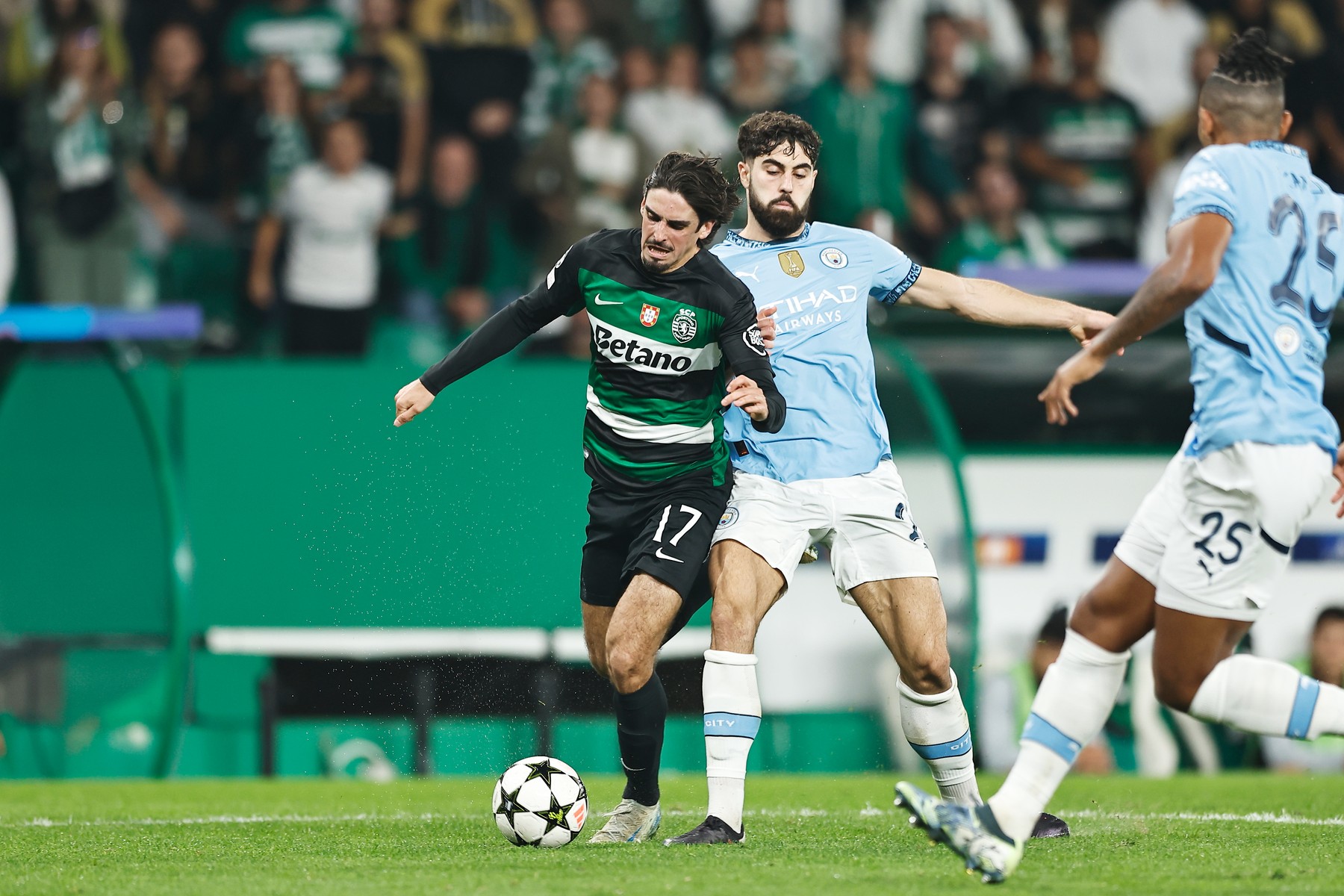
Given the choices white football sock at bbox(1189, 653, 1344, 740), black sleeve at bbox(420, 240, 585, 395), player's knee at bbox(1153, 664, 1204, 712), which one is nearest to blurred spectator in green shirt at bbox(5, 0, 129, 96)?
black sleeve at bbox(420, 240, 585, 395)

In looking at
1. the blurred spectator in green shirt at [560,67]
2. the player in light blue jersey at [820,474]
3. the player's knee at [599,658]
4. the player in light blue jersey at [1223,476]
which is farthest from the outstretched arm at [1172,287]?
the blurred spectator in green shirt at [560,67]

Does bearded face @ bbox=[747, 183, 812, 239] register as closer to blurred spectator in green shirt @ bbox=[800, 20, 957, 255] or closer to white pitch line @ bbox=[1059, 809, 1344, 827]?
white pitch line @ bbox=[1059, 809, 1344, 827]

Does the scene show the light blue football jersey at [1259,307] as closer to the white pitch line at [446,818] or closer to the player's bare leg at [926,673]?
the player's bare leg at [926,673]

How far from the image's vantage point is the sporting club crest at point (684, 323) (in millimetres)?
5707

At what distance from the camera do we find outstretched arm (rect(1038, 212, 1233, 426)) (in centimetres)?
440

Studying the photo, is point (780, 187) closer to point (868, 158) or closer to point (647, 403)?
point (647, 403)

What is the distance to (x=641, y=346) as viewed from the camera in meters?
5.77

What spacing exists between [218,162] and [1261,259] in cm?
884

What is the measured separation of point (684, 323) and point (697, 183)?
47 cm

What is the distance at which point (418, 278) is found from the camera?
11.4 meters

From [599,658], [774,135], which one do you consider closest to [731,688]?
[599,658]

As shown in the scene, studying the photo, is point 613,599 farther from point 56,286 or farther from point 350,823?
point 56,286

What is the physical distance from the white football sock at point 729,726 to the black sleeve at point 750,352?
79 cm

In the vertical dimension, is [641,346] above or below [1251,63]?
below
